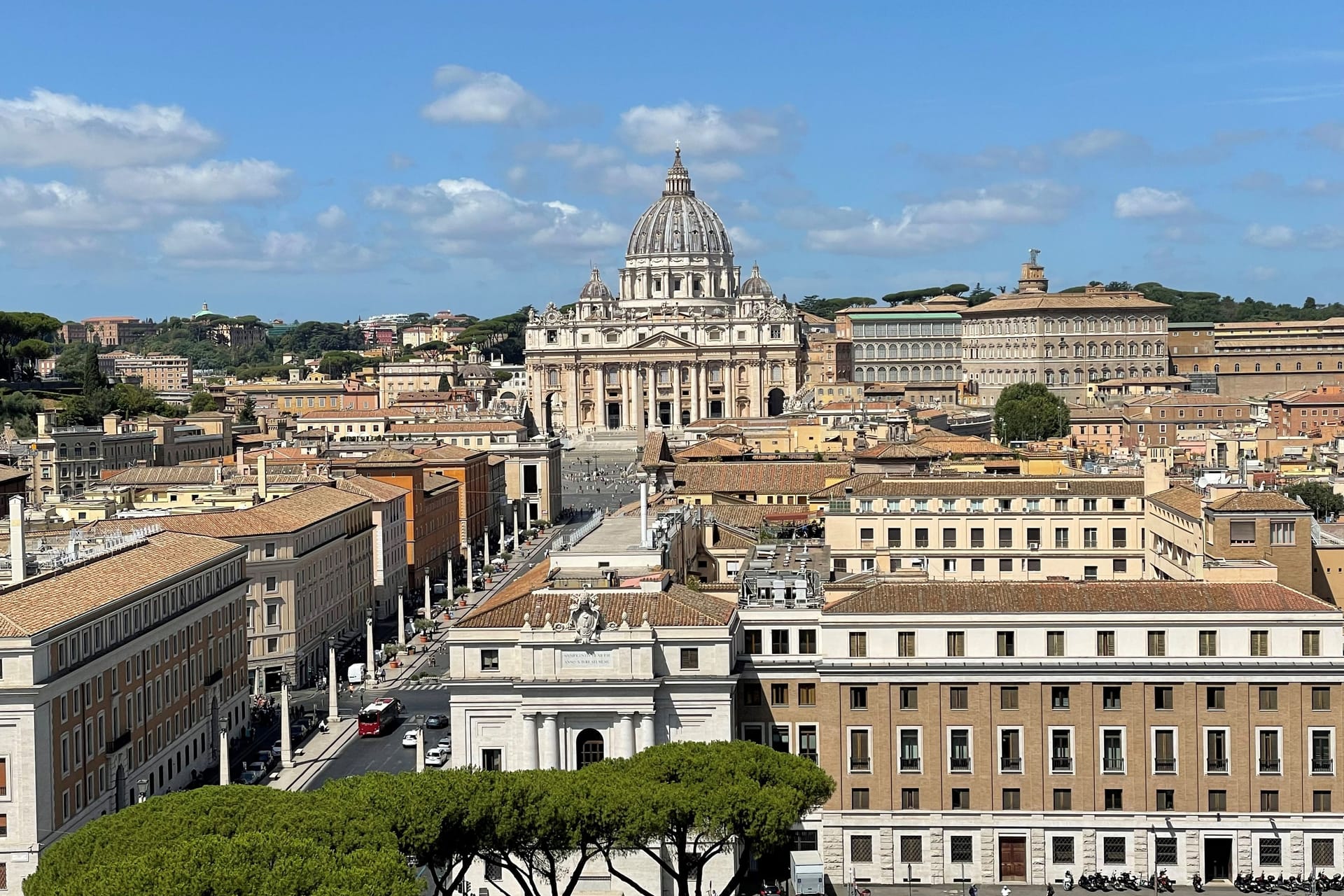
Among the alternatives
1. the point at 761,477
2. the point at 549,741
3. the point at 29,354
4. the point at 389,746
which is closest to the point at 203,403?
the point at 29,354

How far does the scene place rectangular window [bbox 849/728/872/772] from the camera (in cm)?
2967

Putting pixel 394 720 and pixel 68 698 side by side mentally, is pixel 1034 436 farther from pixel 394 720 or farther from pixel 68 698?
pixel 68 698

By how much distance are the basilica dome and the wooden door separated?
148046 millimetres

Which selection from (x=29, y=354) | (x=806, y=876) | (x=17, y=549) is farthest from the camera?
(x=29, y=354)

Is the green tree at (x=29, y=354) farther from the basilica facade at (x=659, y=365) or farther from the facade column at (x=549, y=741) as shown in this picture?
the facade column at (x=549, y=741)

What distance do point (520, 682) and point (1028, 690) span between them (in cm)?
764

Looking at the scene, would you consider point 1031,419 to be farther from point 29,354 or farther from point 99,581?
point 99,581

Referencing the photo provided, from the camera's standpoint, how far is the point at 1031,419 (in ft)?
331

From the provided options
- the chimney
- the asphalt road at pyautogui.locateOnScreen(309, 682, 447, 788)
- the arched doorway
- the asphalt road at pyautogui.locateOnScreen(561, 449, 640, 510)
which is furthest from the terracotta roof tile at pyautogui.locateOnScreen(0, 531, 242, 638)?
the asphalt road at pyautogui.locateOnScreen(561, 449, 640, 510)

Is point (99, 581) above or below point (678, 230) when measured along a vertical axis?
below

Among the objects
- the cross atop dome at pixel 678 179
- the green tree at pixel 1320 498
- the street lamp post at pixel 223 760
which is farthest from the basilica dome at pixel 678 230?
the street lamp post at pixel 223 760

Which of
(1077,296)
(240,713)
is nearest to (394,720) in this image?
(240,713)

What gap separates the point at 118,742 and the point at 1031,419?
240 feet

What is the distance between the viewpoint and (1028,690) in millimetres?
29562
